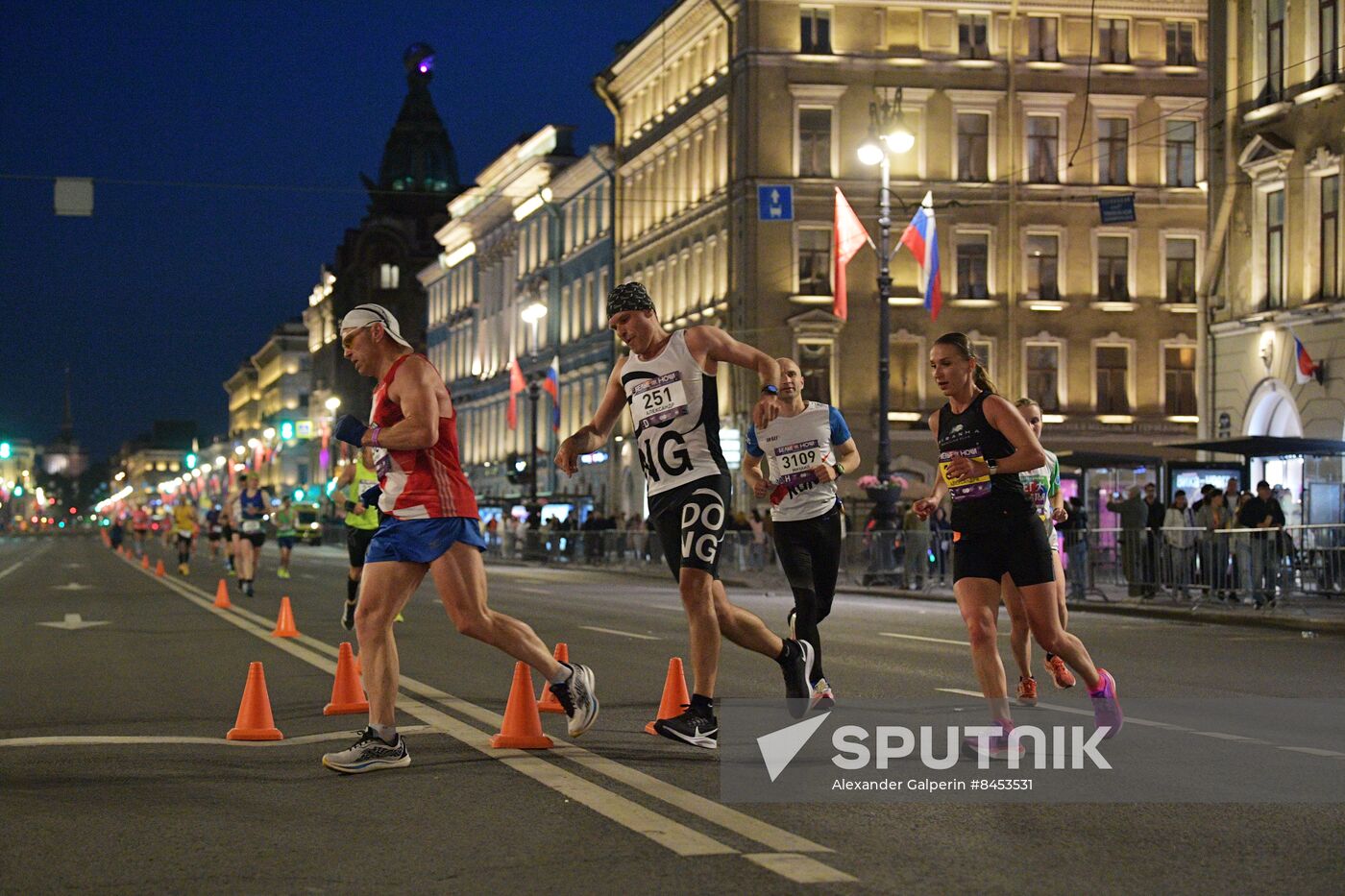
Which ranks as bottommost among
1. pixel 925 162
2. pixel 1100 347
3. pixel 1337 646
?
pixel 1337 646

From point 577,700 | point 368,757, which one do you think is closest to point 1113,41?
point 577,700

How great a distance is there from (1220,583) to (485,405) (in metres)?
68.4

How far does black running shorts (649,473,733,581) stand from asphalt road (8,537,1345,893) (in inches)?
34.5

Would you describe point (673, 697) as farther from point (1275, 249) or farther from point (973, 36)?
point (973, 36)

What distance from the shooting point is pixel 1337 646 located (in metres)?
18.5

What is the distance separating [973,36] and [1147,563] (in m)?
32.9

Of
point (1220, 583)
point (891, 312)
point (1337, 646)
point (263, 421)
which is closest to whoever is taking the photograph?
point (1337, 646)

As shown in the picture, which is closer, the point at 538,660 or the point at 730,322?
the point at 538,660

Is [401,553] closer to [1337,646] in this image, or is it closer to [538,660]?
[538,660]

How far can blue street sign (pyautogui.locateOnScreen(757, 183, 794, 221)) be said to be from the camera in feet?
158

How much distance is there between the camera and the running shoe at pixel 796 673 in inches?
384

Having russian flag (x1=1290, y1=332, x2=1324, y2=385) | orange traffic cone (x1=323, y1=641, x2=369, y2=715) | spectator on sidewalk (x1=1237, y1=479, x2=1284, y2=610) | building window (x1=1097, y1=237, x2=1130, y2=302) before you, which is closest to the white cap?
orange traffic cone (x1=323, y1=641, x2=369, y2=715)

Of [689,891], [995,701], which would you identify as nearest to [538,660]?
[995,701]

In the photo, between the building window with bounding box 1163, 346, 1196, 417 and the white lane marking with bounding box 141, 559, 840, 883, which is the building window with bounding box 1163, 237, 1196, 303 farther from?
the white lane marking with bounding box 141, 559, 840, 883
